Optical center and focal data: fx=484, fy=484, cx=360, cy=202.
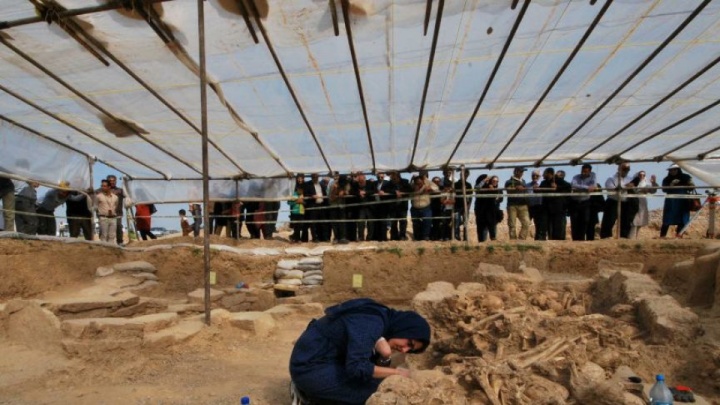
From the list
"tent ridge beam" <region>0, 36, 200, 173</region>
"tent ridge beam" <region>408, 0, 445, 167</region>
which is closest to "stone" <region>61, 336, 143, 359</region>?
"tent ridge beam" <region>0, 36, 200, 173</region>

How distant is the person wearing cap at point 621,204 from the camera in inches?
373

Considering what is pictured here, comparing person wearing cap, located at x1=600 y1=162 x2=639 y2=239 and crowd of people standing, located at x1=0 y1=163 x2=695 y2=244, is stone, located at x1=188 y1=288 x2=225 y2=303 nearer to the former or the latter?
crowd of people standing, located at x1=0 y1=163 x2=695 y2=244

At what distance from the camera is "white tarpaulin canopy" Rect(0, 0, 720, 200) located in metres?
6.25

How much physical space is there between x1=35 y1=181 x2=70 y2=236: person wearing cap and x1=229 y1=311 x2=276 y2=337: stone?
5.36 metres

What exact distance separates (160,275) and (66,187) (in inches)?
101

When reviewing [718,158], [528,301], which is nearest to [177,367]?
[528,301]

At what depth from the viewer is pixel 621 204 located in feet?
31.9

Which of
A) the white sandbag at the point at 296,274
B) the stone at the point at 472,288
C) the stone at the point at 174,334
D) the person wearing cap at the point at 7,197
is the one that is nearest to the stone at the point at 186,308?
the stone at the point at 174,334

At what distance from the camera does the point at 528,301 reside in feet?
18.9

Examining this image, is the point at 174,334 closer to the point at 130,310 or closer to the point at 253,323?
the point at 253,323

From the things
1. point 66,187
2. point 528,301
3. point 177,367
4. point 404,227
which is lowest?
point 177,367

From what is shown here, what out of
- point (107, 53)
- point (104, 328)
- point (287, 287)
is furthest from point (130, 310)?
point (107, 53)

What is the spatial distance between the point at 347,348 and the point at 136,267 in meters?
6.61

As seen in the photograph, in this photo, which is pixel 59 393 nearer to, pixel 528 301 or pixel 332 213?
pixel 528 301
